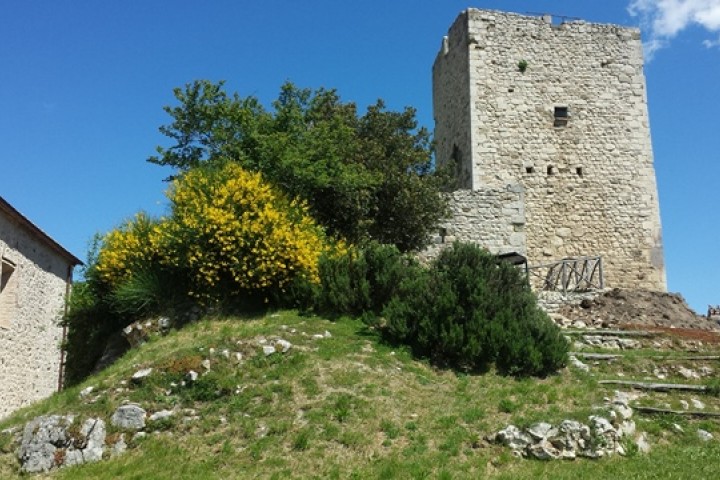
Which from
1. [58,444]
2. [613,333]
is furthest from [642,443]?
[58,444]

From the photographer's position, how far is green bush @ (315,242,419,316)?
12.8 metres

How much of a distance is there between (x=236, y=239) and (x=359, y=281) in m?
2.40

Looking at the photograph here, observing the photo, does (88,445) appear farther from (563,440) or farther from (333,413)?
(563,440)

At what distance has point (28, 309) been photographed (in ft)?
61.3

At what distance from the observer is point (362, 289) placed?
12.8m

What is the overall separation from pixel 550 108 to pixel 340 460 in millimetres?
15870

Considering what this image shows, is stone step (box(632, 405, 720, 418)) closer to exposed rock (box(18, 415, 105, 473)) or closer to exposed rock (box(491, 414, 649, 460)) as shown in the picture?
exposed rock (box(491, 414, 649, 460))

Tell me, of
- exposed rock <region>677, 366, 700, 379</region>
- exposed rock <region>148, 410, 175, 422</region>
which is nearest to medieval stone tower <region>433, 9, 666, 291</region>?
exposed rock <region>677, 366, 700, 379</region>

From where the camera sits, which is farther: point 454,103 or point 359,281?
point 454,103

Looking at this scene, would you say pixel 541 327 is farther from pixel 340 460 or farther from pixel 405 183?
pixel 405 183

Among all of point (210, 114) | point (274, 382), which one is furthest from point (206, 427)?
point (210, 114)

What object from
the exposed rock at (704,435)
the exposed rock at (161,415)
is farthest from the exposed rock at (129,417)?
the exposed rock at (704,435)

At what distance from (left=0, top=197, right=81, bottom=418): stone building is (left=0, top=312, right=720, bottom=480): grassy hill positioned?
7.25m

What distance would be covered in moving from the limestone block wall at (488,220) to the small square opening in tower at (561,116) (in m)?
3.99
